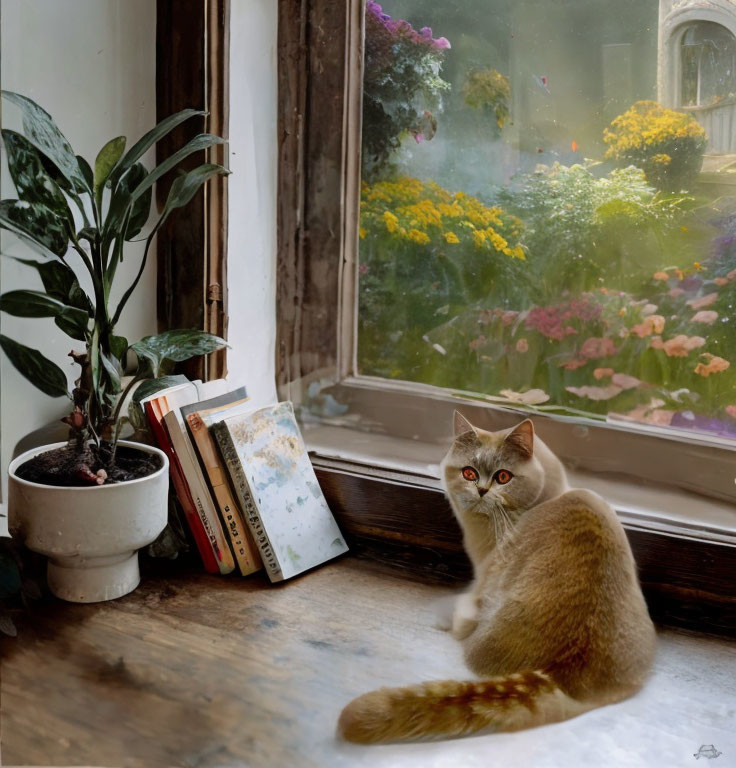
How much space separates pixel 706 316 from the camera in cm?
120

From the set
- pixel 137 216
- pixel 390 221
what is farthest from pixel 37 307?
pixel 390 221

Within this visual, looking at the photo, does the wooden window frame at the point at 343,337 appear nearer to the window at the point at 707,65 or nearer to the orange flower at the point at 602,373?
the orange flower at the point at 602,373

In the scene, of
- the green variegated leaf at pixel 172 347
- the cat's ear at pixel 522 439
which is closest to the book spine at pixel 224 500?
the green variegated leaf at pixel 172 347

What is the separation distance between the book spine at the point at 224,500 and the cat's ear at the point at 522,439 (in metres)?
0.44

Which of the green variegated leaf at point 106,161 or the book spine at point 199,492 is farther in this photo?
the book spine at point 199,492

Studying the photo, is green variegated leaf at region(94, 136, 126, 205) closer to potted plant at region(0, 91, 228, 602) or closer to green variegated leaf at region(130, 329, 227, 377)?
potted plant at region(0, 91, 228, 602)

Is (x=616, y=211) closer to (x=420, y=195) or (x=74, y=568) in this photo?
(x=420, y=195)

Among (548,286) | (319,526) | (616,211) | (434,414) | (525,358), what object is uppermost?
(616,211)

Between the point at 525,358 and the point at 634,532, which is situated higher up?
the point at 525,358

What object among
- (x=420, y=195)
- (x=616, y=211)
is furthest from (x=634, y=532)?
(x=420, y=195)

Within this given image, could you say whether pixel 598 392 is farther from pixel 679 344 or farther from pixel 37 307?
pixel 37 307

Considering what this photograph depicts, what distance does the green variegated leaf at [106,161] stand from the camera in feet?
3.73

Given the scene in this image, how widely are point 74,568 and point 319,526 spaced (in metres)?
0.39

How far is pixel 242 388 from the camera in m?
1.35
